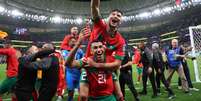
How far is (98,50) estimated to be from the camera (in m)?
4.52

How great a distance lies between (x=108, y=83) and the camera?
461 cm

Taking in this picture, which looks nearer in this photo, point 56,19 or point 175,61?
point 175,61

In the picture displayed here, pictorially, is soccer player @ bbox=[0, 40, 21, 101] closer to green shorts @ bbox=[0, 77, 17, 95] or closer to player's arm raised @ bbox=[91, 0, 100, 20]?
green shorts @ bbox=[0, 77, 17, 95]

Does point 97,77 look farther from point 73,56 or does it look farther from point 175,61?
point 175,61

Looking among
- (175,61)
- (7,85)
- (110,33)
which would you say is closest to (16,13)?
(175,61)

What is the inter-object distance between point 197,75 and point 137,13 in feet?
148

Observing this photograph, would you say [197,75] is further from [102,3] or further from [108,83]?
[102,3]

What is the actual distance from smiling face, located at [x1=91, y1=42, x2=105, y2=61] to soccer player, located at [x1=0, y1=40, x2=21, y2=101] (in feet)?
12.2

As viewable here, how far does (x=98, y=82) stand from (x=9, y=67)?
14.5 ft


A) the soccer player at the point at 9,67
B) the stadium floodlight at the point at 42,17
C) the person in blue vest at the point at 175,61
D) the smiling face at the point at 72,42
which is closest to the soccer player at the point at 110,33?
the smiling face at the point at 72,42

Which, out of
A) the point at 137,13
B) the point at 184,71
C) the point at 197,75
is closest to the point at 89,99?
the point at 184,71

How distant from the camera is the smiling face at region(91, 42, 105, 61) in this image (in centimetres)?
452

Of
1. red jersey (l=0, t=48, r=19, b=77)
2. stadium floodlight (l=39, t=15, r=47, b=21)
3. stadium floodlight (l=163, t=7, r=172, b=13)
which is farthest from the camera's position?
stadium floodlight (l=39, t=15, r=47, b=21)

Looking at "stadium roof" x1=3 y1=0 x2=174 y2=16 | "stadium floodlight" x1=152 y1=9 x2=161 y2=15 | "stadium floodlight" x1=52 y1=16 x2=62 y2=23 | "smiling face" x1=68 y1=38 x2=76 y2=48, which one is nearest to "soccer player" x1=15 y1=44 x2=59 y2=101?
"smiling face" x1=68 y1=38 x2=76 y2=48
